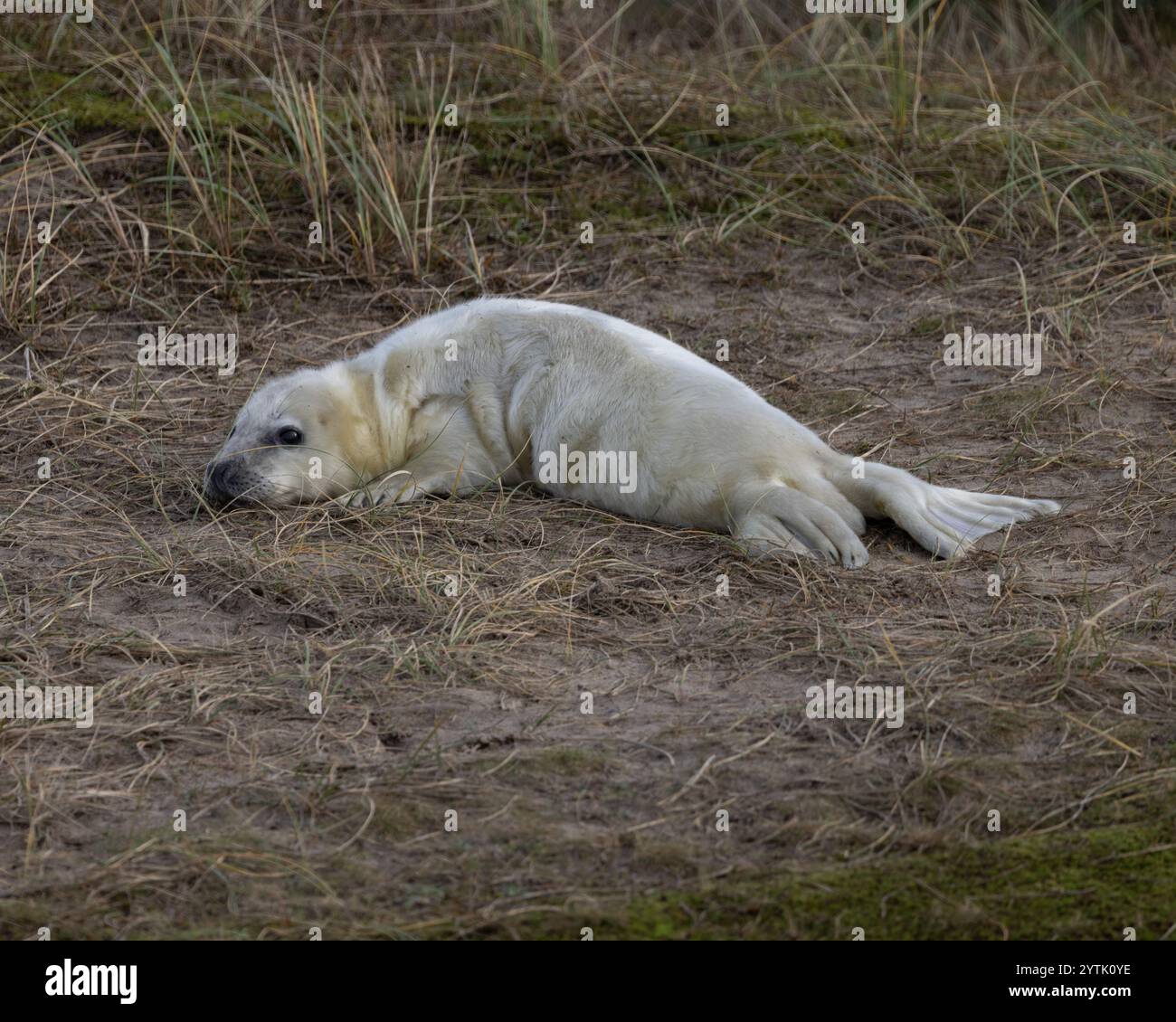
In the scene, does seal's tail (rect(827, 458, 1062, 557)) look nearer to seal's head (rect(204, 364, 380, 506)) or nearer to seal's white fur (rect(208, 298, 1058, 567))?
seal's white fur (rect(208, 298, 1058, 567))

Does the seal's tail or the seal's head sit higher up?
the seal's head

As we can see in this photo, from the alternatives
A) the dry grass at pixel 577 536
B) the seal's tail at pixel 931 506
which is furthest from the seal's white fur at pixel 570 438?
the dry grass at pixel 577 536

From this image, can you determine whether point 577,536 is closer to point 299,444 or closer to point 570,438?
point 570,438

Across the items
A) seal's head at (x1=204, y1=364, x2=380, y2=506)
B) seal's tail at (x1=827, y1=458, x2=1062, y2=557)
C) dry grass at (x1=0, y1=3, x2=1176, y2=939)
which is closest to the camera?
dry grass at (x1=0, y1=3, x2=1176, y2=939)

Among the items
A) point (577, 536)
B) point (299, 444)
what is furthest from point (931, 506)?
point (299, 444)

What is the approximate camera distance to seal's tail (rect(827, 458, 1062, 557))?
4.10 m

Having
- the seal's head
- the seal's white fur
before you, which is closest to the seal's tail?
the seal's white fur

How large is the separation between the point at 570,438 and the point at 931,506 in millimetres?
1091

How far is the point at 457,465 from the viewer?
4.63 metres

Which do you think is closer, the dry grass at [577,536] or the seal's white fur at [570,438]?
the dry grass at [577,536]

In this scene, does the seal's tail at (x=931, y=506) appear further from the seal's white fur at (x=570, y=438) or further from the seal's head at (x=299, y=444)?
the seal's head at (x=299, y=444)

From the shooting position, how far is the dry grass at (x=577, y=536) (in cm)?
264

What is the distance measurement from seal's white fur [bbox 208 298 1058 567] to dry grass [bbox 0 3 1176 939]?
0.12 metres

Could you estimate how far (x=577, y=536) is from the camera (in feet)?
14.0
